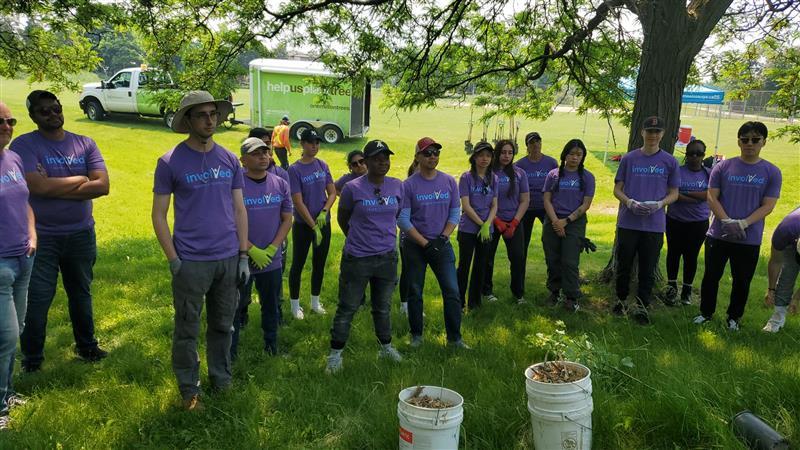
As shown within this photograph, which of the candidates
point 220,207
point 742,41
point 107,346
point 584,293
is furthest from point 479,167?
point 742,41

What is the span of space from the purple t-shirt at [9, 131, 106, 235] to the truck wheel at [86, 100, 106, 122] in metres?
21.8

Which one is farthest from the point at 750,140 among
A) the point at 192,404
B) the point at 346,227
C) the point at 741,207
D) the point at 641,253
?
the point at 192,404

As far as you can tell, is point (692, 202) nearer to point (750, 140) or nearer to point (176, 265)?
point (750, 140)

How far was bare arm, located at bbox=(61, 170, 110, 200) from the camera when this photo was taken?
4040mm

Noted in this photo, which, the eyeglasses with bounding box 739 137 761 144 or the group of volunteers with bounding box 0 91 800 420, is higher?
the eyeglasses with bounding box 739 137 761 144

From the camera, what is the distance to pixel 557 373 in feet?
10.5

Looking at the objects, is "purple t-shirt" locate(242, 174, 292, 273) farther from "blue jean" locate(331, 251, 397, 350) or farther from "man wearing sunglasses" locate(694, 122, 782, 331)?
"man wearing sunglasses" locate(694, 122, 782, 331)

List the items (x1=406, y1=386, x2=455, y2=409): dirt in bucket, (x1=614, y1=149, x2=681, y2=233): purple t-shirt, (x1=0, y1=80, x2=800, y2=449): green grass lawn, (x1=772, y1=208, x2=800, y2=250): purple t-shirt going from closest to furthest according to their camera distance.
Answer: (x1=406, y1=386, x2=455, y2=409): dirt in bucket
(x1=0, y1=80, x2=800, y2=449): green grass lawn
(x1=772, y1=208, x2=800, y2=250): purple t-shirt
(x1=614, y1=149, x2=681, y2=233): purple t-shirt

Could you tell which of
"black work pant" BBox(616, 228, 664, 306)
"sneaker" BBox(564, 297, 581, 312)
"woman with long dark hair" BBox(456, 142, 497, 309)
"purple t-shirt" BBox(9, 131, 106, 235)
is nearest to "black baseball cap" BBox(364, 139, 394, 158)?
"woman with long dark hair" BBox(456, 142, 497, 309)

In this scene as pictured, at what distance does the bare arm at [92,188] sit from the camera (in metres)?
4.04

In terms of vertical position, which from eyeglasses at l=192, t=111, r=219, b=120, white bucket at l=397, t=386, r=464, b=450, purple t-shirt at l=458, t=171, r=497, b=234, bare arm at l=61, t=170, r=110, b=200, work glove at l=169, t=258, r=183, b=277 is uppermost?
eyeglasses at l=192, t=111, r=219, b=120

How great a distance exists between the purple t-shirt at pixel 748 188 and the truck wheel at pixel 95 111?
2403cm

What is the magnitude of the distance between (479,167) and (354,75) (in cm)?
353

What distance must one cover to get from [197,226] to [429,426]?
1.89 meters
